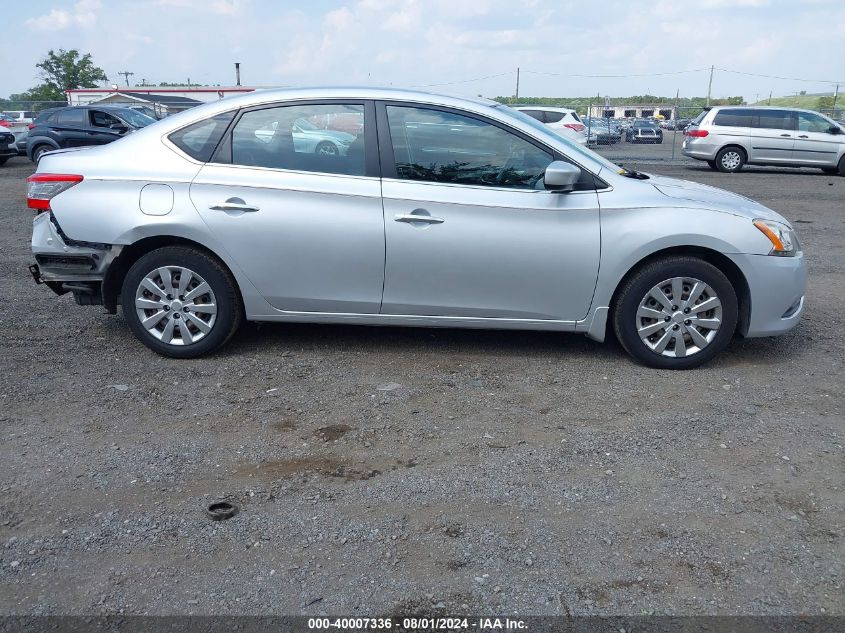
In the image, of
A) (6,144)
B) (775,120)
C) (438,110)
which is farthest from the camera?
Answer: (6,144)

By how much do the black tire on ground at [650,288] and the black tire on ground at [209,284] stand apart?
2.51 metres

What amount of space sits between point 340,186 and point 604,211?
167cm

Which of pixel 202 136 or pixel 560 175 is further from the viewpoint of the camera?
pixel 202 136

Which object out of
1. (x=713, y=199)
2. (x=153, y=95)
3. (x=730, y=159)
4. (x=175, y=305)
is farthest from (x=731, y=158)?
(x=153, y=95)

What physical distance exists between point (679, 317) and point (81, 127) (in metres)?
18.9

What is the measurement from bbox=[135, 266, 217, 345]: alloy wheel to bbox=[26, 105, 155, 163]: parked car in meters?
16.0

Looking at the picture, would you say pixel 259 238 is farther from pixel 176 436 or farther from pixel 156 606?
pixel 156 606

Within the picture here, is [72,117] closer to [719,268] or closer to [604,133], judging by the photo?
[719,268]

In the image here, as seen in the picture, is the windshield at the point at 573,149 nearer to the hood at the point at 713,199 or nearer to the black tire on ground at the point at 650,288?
the hood at the point at 713,199

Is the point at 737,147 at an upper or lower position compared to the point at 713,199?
lower

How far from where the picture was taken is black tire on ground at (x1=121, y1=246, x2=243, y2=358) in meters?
5.20

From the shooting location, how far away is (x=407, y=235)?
199 inches

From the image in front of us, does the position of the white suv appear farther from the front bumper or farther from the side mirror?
the side mirror

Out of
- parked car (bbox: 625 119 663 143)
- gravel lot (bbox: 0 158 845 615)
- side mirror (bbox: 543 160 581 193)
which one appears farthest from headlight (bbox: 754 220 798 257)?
parked car (bbox: 625 119 663 143)
